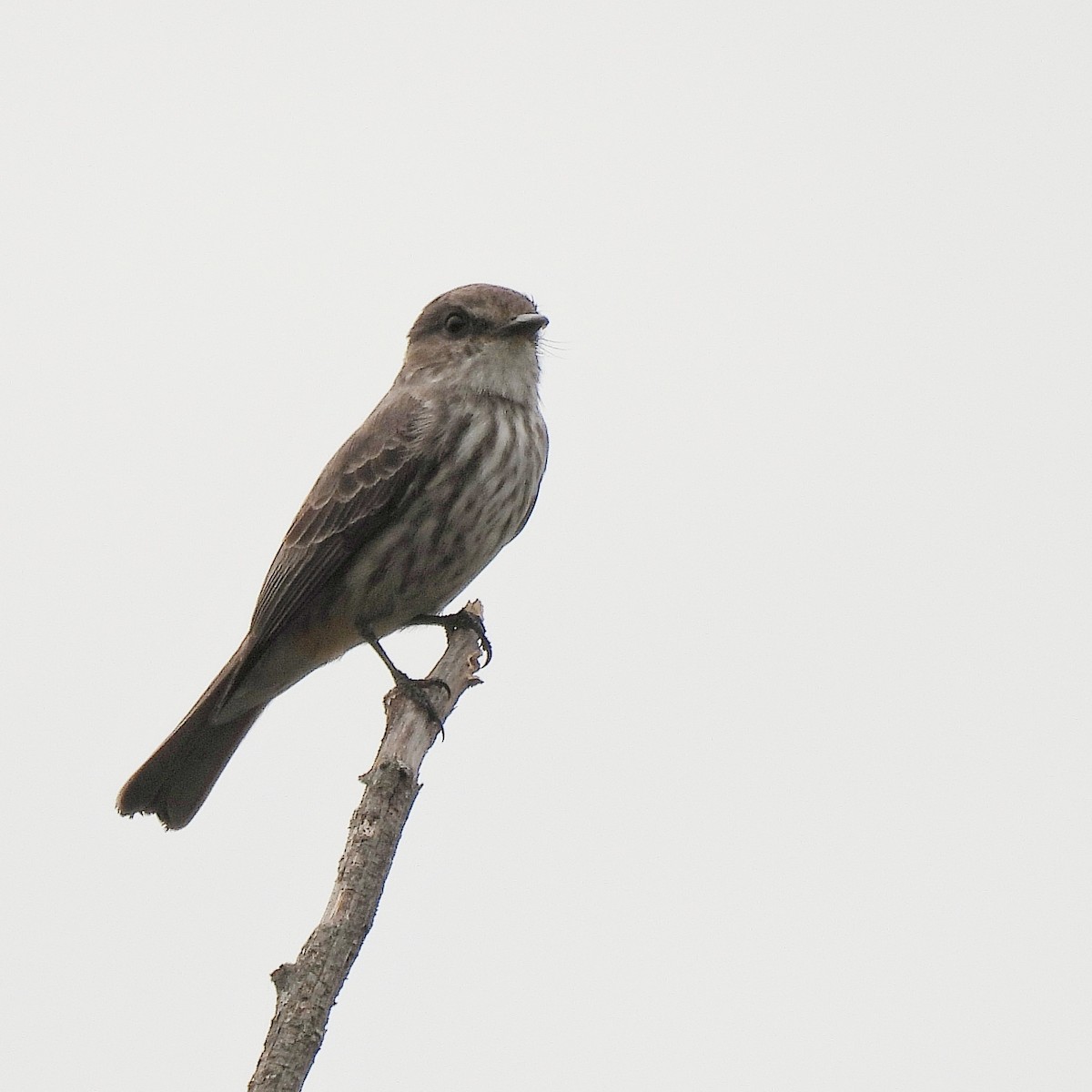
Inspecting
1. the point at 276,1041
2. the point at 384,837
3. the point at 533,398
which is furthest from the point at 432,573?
the point at 276,1041

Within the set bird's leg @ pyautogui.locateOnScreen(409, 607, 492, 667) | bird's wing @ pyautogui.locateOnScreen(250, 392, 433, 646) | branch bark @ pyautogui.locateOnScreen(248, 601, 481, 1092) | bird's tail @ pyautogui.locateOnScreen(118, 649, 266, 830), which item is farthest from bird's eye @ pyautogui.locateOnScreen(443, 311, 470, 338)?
branch bark @ pyautogui.locateOnScreen(248, 601, 481, 1092)

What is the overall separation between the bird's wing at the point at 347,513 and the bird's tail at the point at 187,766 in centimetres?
38

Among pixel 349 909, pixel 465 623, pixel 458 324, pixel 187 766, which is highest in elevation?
pixel 458 324

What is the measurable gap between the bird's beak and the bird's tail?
87.4 inches

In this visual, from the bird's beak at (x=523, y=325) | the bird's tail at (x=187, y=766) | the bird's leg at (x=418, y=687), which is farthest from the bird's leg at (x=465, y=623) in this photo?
Answer: the bird's beak at (x=523, y=325)

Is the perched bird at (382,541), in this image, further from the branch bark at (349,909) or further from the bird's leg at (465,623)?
the branch bark at (349,909)

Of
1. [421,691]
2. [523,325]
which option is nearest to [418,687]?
[421,691]

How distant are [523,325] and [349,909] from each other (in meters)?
4.37

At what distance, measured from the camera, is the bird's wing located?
28.4 ft

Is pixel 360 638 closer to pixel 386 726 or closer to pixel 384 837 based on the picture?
pixel 386 726

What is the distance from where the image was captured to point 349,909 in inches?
214

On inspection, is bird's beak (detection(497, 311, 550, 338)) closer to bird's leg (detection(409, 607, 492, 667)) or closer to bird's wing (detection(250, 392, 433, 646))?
bird's wing (detection(250, 392, 433, 646))

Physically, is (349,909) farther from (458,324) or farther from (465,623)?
(458,324)

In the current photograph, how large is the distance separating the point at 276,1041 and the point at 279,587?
4.04 m
